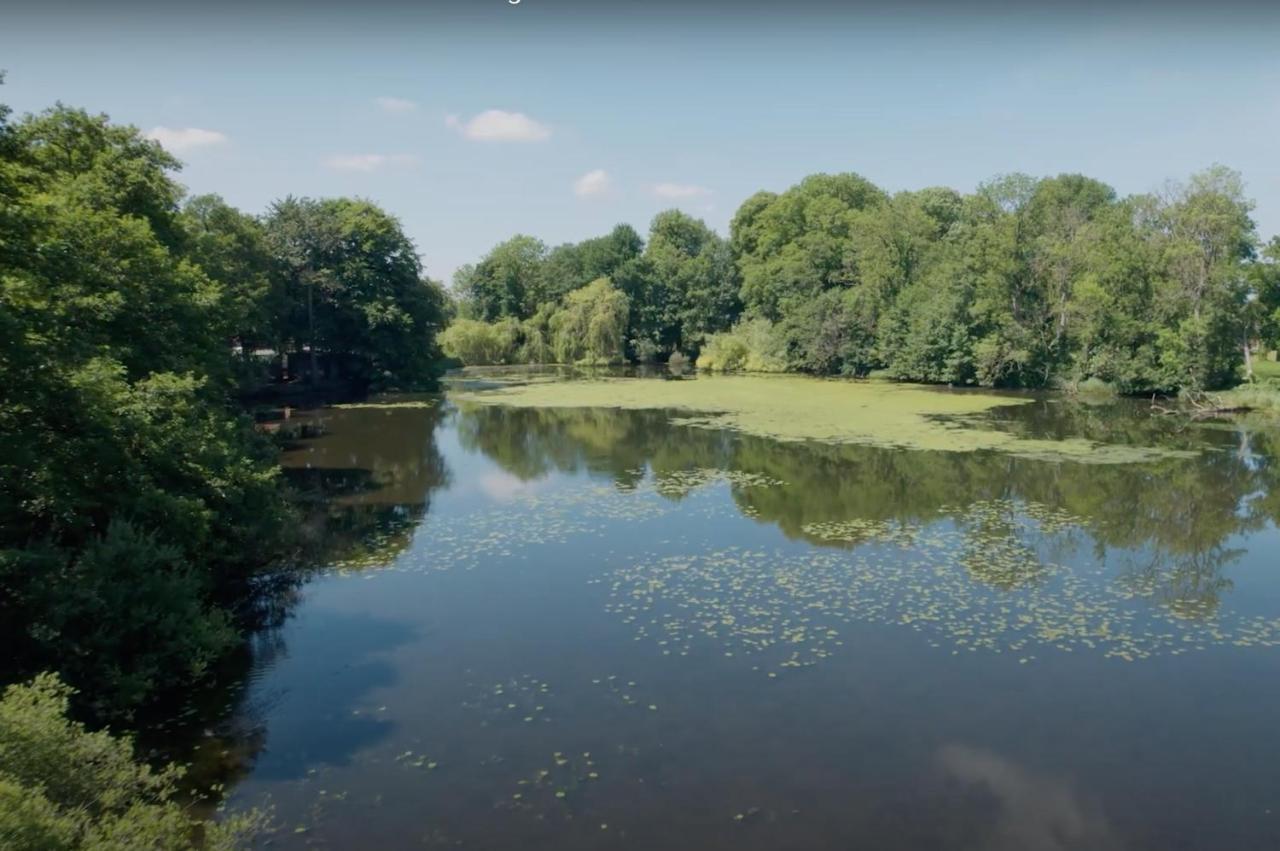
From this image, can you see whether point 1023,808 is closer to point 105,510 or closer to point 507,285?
point 105,510

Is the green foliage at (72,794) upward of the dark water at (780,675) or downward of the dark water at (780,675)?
upward

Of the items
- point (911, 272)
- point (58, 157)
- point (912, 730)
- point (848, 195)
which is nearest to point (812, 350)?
point (911, 272)

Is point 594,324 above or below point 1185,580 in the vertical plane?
above

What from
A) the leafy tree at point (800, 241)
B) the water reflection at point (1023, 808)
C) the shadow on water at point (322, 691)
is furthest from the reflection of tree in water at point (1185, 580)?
the leafy tree at point (800, 241)

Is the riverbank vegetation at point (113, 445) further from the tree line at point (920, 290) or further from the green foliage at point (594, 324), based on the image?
the green foliage at point (594, 324)

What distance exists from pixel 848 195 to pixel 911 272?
46.1ft

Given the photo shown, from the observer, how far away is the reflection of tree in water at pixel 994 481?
14461 mm

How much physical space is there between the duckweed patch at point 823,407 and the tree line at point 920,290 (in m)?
4.61

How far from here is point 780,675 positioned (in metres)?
9.38

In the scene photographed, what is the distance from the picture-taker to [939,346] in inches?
1772

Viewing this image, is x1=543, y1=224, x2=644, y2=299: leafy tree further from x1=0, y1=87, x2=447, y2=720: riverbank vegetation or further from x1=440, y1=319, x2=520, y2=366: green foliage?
x1=0, y1=87, x2=447, y2=720: riverbank vegetation

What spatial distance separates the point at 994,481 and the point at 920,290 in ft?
101

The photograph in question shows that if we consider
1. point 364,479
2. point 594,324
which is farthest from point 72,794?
point 594,324

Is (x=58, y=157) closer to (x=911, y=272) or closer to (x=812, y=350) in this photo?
(x=812, y=350)
